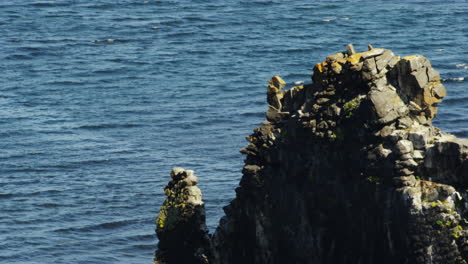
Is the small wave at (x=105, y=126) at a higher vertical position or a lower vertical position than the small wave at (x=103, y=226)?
lower

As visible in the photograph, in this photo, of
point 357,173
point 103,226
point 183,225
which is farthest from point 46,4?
point 357,173

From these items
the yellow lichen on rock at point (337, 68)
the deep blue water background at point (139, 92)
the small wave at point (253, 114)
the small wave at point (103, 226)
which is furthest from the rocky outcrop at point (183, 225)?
the small wave at point (253, 114)

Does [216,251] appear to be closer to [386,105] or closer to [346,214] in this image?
[346,214]

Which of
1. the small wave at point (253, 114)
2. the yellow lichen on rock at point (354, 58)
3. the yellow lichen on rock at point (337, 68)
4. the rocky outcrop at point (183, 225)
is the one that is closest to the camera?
the yellow lichen on rock at point (354, 58)

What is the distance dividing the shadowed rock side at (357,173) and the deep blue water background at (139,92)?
2834cm

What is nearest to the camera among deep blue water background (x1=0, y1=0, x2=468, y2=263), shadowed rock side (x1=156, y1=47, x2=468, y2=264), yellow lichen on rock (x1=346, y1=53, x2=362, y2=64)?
shadowed rock side (x1=156, y1=47, x2=468, y2=264)

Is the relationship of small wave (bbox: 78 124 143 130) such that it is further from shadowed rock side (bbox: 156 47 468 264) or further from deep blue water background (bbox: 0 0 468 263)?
shadowed rock side (bbox: 156 47 468 264)

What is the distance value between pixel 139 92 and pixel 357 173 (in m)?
82.6

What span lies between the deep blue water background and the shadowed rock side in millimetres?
28343

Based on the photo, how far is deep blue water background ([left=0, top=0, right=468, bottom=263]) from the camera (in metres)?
86.1

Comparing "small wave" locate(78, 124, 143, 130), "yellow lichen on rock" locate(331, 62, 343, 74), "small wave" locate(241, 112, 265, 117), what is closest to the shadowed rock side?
"yellow lichen on rock" locate(331, 62, 343, 74)

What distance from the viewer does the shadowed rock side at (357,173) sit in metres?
43.0

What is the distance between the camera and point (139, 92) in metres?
126

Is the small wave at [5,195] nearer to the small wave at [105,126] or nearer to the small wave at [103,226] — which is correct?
the small wave at [103,226]
